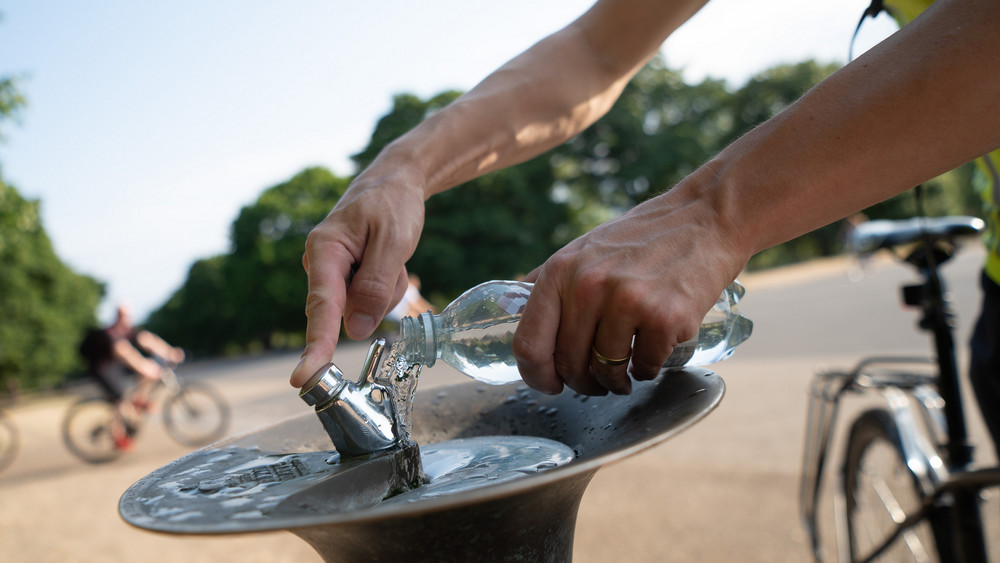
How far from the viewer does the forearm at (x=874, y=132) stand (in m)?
0.77

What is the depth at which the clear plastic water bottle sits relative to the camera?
3.61ft

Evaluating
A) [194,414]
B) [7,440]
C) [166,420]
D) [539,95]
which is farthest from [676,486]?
[7,440]

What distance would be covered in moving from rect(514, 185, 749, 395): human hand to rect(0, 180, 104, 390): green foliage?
22.5 meters

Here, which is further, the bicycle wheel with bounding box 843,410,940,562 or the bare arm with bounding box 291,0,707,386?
the bicycle wheel with bounding box 843,410,940,562

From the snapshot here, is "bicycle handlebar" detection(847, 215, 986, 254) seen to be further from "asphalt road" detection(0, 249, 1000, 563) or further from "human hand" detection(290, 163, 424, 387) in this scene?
"human hand" detection(290, 163, 424, 387)

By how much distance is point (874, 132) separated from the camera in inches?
31.4

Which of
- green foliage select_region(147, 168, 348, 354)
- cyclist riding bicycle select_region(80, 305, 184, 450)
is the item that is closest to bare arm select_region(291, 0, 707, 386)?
cyclist riding bicycle select_region(80, 305, 184, 450)

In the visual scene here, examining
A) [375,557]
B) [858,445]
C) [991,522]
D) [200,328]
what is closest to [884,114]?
[375,557]

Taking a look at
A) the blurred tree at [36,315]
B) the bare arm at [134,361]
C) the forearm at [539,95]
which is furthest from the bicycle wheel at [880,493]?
the blurred tree at [36,315]

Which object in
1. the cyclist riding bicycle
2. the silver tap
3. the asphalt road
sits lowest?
the asphalt road

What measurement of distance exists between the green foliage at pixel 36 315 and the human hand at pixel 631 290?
22.5 meters

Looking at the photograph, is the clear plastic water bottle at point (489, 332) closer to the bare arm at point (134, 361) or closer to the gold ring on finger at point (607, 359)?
the gold ring on finger at point (607, 359)

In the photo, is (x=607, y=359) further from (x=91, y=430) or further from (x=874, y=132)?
(x=91, y=430)

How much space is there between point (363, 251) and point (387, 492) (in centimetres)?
45
